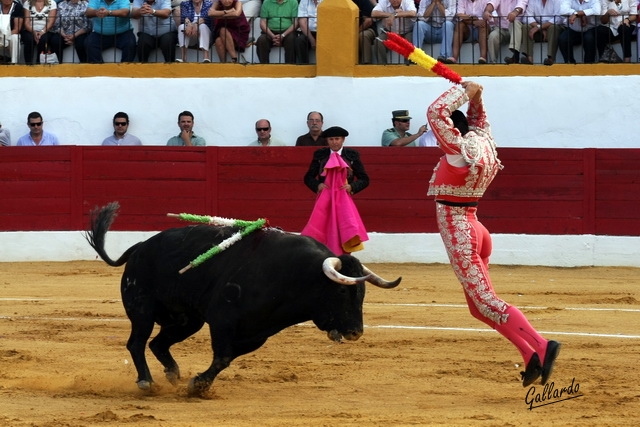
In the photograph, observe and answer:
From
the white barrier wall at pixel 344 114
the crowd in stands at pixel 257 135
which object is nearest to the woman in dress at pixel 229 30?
the white barrier wall at pixel 344 114

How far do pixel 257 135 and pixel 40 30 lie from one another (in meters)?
2.56

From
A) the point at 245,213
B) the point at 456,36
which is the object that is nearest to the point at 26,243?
the point at 245,213

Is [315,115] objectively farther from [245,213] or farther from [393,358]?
[393,358]

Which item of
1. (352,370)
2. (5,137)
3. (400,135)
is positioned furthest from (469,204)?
(5,137)

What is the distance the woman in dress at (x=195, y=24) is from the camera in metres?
12.1

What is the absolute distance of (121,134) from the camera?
11.8m

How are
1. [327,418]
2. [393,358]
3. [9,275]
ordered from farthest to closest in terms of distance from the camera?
1. [9,275]
2. [393,358]
3. [327,418]

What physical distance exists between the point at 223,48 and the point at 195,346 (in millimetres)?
5979

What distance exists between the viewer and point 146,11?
1210 centimetres

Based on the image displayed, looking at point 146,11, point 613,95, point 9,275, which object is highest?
point 146,11

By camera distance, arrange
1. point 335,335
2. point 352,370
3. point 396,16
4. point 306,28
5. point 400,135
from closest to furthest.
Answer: point 335,335 → point 352,370 → point 400,135 → point 396,16 → point 306,28

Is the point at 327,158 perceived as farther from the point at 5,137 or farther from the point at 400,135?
the point at 5,137

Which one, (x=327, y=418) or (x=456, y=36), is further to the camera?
(x=456, y=36)

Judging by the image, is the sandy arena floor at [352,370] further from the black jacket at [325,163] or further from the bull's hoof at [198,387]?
the black jacket at [325,163]
